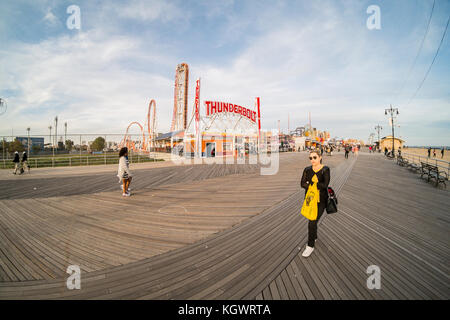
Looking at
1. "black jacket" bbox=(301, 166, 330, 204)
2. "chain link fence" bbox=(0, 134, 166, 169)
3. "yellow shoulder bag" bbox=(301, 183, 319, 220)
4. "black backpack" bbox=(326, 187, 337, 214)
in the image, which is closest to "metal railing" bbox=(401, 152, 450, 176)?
"black backpack" bbox=(326, 187, 337, 214)

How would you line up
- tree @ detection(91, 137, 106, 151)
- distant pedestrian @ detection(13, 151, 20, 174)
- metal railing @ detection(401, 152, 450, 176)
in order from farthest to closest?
tree @ detection(91, 137, 106, 151), distant pedestrian @ detection(13, 151, 20, 174), metal railing @ detection(401, 152, 450, 176)

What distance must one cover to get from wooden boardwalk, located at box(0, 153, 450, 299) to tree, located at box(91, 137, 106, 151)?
11801 millimetres

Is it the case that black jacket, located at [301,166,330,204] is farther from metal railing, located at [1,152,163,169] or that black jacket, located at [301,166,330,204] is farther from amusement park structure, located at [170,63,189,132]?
amusement park structure, located at [170,63,189,132]

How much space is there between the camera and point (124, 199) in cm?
688

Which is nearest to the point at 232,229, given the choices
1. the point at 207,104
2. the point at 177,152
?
the point at 177,152

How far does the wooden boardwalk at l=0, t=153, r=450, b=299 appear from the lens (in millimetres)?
2477

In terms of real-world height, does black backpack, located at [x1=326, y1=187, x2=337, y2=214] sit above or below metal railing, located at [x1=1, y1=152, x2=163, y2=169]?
below

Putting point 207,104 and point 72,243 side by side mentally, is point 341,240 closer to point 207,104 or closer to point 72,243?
point 72,243

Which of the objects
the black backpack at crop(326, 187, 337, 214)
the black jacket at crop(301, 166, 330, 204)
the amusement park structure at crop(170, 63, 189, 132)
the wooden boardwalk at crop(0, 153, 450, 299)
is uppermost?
the amusement park structure at crop(170, 63, 189, 132)

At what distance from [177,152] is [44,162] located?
1580 cm

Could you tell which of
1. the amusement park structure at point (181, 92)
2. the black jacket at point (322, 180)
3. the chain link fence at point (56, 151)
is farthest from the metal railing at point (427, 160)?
the amusement park structure at point (181, 92)

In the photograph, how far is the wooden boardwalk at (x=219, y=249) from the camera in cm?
248

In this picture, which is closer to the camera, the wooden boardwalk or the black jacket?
the wooden boardwalk

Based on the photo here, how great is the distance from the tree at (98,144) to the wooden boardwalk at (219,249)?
1180cm
